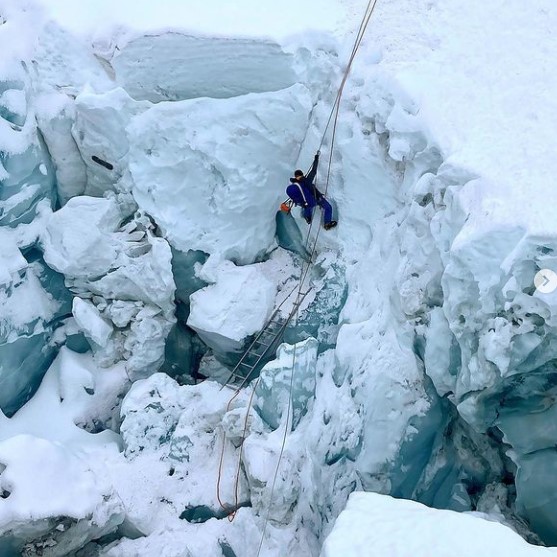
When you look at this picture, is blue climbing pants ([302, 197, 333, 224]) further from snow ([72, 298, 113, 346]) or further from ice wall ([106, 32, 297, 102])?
snow ([72, 298, 113, 346])

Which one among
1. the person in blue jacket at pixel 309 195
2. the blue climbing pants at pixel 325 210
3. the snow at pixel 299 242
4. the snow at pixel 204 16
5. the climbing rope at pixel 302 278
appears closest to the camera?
the snow at pixel 299 242

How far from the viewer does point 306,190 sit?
22.3 feet

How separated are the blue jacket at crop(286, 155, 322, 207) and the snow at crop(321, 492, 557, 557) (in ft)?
11.6

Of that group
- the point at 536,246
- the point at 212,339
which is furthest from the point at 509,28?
the point at 212,339

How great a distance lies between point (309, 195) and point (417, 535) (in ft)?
12.8

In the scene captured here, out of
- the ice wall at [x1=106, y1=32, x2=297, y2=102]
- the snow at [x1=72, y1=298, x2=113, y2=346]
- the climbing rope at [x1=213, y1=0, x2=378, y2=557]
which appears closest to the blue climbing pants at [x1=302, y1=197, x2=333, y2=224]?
the climbing rope at [x1=213, y1=0, x2=378, y2=557]

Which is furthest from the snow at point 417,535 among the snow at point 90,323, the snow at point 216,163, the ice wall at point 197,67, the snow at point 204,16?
the snow at point 204,16

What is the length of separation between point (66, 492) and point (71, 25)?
5.01m

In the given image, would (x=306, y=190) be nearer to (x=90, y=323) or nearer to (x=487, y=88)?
(x=487, y=88)

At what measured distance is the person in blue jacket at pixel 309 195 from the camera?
6750 millimetres

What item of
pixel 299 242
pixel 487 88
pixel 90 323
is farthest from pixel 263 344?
pixel 487 88

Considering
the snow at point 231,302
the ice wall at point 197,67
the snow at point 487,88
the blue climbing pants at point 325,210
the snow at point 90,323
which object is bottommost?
the snow at point 90,323

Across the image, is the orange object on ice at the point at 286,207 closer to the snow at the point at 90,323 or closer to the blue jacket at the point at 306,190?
the blue jacket at the point at 306,190

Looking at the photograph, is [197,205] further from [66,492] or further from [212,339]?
[66,492]
